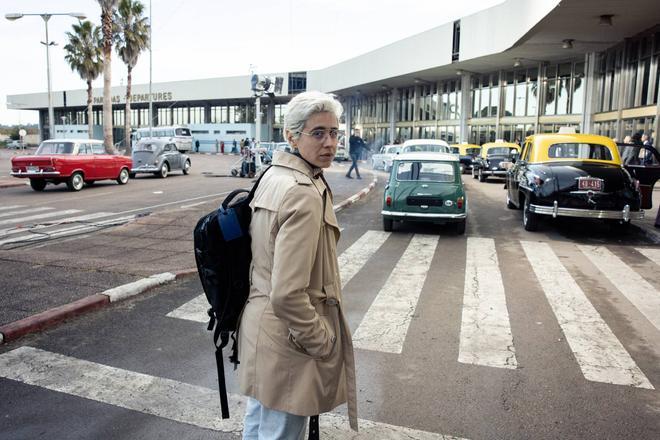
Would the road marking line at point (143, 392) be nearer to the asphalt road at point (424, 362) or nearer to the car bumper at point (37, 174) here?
the asphalt road at point (424, 362)

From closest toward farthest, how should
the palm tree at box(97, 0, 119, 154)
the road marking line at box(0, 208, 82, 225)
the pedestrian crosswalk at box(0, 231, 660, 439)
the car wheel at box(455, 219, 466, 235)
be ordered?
the pedestrian crosswalk at box(0, 231, 660, 439) → the car wheel at box(455, 219, 466, 235) → the road marking line at box(0, 208, 82, 225) → the palm tree at box(97, 0, 119, 154)

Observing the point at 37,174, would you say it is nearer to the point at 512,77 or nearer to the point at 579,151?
the point at 579,151

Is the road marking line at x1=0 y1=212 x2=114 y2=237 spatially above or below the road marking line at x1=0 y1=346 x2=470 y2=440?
above

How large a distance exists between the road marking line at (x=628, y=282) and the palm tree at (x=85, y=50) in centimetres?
4658

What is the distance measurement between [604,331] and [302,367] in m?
4.26

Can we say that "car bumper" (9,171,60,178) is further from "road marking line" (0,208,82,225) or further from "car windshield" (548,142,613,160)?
"car windshield" (548,142,613,160)

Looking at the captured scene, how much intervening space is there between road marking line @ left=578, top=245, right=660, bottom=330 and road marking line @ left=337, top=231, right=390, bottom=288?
3.50m

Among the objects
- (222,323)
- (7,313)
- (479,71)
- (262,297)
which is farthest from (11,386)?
(479,71)

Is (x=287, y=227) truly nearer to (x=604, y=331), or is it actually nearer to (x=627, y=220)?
(x=604, y=331)

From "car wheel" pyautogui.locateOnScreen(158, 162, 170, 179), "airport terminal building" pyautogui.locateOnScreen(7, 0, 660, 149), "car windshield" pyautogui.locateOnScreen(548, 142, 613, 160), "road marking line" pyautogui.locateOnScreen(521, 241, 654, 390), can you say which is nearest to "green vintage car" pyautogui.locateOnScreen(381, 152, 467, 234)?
"car windshield" pyautogui.locateOnScreen(548, 142, 613, 160)

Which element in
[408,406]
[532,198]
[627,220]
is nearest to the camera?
[408,406]

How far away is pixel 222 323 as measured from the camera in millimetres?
2346

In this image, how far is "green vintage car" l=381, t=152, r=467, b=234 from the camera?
10531 mm

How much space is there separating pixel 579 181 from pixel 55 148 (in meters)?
17.0
